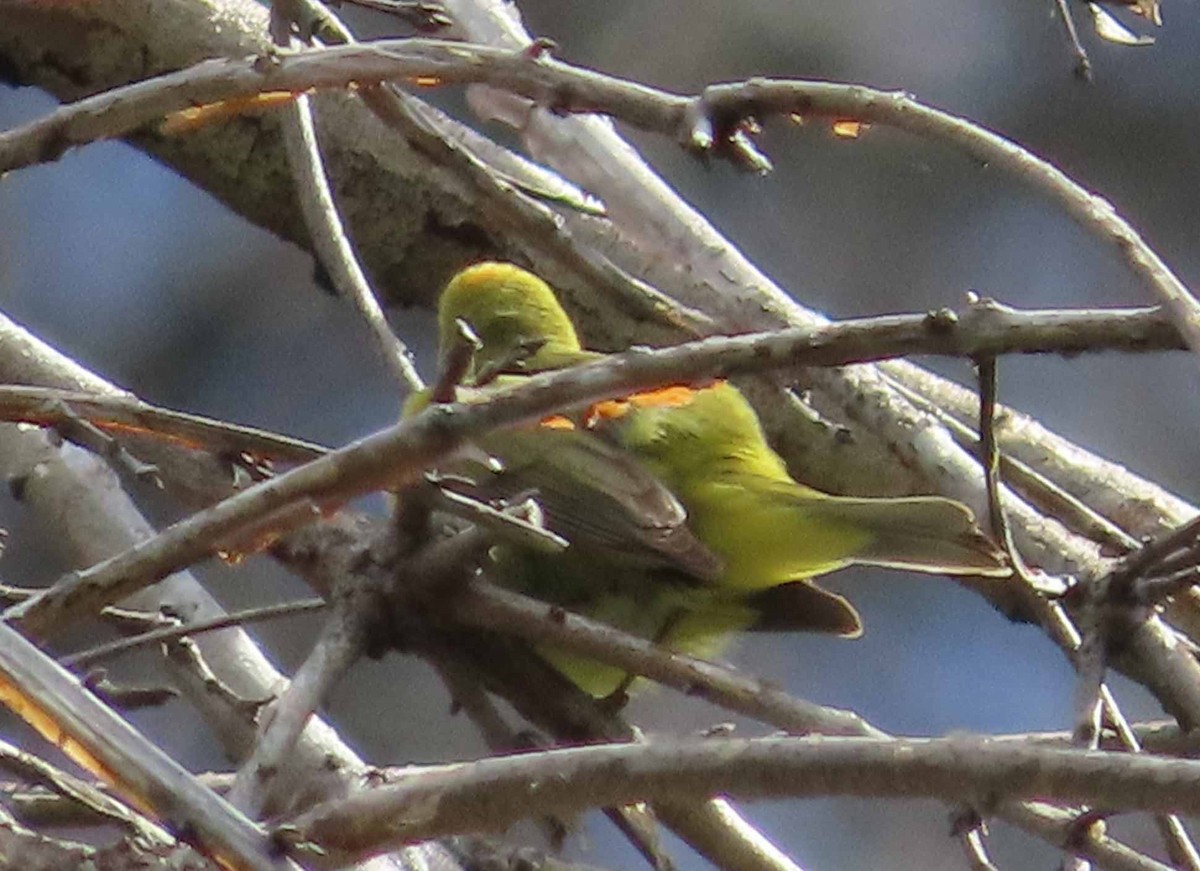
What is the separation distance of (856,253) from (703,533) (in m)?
1.86

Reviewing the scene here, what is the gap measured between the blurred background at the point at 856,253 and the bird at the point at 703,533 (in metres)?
1.47

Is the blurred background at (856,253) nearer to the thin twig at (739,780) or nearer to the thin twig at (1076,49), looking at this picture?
the thin twig at (1076,49)

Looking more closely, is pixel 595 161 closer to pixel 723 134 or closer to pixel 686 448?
pixel 686 448

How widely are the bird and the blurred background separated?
57.9 inches

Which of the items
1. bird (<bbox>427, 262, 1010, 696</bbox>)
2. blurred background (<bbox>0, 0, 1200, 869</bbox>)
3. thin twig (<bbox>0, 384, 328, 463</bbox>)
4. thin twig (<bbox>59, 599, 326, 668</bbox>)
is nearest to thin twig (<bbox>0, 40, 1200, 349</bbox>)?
thin twig (<bbox>0, 384, 328, 463</bbox>)

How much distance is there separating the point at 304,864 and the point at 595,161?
2.80 feet

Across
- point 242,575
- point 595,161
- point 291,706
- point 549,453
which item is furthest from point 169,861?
point 242,575

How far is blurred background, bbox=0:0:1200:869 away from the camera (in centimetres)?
326

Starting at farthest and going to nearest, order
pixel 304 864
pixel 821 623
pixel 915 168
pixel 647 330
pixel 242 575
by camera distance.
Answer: pixel 915 168
pixel 242 575
pixel 647 330
pixel 821 623
pixel 304 864

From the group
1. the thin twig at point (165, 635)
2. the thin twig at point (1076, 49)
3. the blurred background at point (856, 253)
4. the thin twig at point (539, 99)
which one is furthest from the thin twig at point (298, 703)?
the blurred background at point (856, 253)

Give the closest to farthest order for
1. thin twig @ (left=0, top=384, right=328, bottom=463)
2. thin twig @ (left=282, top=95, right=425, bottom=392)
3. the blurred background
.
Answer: thin twig @ (left=0, top=384, right=328, bottom=463)
thin twig @ (left=282, top=95, right=425, bottom=392)
the blurred background

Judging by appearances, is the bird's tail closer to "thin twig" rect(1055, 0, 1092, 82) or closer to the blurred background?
"thin twig" rect(1055, 0, 1092, 82)

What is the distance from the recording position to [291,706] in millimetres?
918

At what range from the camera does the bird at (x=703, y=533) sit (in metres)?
1.51
